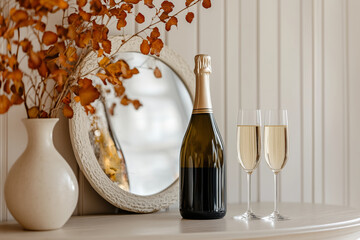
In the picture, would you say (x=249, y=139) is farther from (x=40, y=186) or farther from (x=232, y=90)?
(x=40, y=186)

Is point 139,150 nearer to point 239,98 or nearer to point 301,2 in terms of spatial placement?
point 239,98

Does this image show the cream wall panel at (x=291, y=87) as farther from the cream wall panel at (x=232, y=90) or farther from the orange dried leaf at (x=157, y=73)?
the orange dried leaf at (x=157, y=73)

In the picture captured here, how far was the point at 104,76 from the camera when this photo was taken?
1278 millimetres

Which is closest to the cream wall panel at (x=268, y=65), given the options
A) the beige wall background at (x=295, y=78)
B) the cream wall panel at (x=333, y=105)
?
the beige wall background at (x=295, y=78)

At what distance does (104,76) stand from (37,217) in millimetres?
367

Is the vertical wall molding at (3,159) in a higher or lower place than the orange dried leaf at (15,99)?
lower

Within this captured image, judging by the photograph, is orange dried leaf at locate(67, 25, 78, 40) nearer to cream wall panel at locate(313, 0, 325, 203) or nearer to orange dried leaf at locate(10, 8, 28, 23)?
orange dried leaf at locate(10, 8, 28, 23)

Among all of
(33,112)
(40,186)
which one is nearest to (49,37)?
(33,112)

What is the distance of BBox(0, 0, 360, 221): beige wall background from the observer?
5.76 feet

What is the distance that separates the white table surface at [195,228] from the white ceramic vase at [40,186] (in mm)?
31

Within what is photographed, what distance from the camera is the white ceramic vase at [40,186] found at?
3.76ft

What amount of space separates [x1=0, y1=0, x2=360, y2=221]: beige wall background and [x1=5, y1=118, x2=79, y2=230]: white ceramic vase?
1.72 ft

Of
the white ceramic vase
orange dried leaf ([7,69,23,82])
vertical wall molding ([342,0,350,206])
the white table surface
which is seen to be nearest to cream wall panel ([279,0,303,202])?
vertical wall molding ([342,0,350,206])

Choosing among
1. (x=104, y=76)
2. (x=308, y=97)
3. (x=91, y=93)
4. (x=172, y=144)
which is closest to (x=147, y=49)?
(x=104, y=76)
